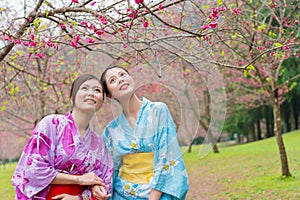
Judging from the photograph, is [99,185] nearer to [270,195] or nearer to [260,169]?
[270,195]

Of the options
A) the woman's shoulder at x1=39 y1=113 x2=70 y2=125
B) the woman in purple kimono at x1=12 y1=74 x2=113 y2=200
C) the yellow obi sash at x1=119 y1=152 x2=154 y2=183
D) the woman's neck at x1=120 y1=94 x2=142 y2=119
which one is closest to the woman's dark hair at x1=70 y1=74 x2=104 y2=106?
the woman in purple kimono at x1=12 y1=74 x2=113 y2=200

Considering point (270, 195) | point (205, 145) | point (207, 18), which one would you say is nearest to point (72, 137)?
point (205, 145)

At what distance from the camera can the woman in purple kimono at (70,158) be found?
2.29 m

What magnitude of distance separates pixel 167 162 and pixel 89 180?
0.46m

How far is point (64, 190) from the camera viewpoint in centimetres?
235

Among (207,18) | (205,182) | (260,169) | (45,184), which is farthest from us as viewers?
(260,169)

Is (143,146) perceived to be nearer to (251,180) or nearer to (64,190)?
(64,190)

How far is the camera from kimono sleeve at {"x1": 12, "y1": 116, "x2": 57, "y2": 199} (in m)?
2.26

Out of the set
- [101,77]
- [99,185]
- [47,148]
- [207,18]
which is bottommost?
[99,185]

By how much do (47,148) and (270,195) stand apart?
5504 mm

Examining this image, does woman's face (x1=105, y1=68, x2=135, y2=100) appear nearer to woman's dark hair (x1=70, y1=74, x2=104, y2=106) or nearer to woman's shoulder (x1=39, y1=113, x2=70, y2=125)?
→ woman's dark hair (x1=70, y1=74, x2=104, y2=106)

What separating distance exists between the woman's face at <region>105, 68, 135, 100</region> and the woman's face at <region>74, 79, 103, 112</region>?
2.6 inches

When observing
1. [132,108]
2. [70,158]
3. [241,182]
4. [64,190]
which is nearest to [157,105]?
[132,108]

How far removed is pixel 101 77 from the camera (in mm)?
2424
